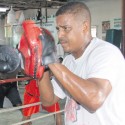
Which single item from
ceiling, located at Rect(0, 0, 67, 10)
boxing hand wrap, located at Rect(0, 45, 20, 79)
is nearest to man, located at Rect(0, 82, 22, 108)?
boxing hand wrap, located at Rect(0, 45, 20, 79)

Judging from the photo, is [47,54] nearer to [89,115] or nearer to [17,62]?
[17,62]

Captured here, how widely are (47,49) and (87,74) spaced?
0.71 ft

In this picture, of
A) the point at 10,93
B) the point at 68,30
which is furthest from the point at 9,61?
the point at 10,93

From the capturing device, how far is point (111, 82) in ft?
3.77

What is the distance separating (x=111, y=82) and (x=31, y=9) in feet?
31.9

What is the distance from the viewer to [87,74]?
1.25m

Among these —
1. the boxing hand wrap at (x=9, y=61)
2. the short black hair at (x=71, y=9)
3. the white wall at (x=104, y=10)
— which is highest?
the white wall at (x=104, y=10)

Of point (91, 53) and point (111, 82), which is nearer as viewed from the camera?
point (111, 82)

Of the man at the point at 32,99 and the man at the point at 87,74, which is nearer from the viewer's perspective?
the man at the point at 87,74

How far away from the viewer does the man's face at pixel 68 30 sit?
48.2 inches

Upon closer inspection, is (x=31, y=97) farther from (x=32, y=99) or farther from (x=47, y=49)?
(x=47, y=49)

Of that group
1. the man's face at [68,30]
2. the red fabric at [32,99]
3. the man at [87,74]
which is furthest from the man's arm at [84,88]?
the red fabric at [32,99]

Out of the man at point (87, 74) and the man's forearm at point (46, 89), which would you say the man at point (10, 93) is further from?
the man at point (87, 74)

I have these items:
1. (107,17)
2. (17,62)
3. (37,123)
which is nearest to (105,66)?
(17,62)
